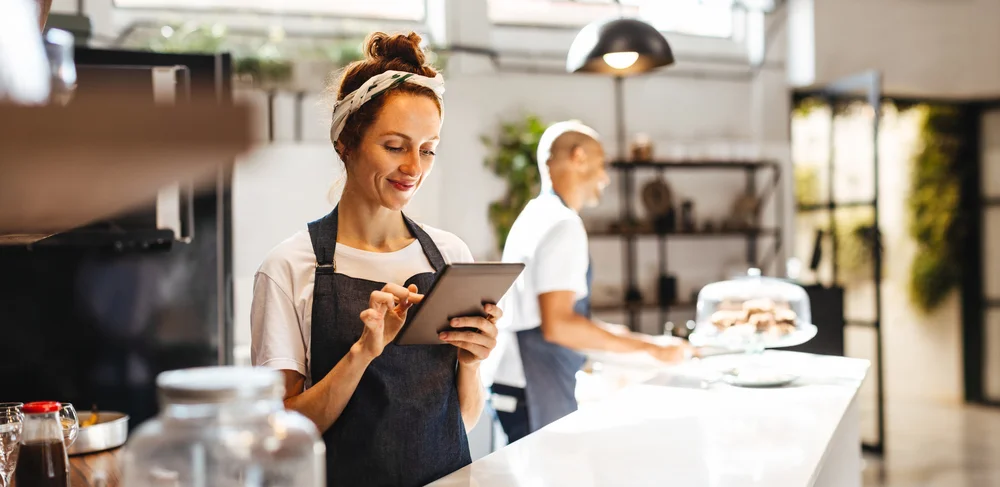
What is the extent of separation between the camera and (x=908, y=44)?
6.27m

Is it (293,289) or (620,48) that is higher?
(620,48)

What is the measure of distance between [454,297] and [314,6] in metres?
4.21

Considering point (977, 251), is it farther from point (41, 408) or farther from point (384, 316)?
point (41, 408)

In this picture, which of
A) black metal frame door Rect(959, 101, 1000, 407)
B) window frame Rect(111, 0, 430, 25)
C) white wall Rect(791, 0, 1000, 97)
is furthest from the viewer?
black metal frame door Rect(959, 101, 1000, 407)

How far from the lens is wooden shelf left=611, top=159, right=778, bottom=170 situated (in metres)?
5.63

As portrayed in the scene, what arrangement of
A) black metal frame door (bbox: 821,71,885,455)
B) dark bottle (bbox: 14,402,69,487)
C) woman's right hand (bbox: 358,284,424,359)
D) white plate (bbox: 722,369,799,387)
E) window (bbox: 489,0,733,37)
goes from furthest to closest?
1. window (bbox: 489,0,733,37)
2. black metal frame door (bbox: 821,71,885,455)
3. white plate (bbox: 722,369,799,387)
4. woman's right hand (bbox: 358,284,424,359)
5. dark bottle (bbox: 14,402,69,487)

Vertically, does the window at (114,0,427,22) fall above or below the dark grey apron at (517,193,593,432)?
above

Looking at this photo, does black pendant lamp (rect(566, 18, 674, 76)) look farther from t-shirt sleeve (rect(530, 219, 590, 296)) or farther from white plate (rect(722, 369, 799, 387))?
white plate (rect(722, 369, 799, 387))

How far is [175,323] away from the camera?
2.98m

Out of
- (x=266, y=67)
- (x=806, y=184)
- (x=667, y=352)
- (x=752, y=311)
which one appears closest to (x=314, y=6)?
(x=266, y=67)

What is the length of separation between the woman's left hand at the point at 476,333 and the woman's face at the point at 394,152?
0.90 feet

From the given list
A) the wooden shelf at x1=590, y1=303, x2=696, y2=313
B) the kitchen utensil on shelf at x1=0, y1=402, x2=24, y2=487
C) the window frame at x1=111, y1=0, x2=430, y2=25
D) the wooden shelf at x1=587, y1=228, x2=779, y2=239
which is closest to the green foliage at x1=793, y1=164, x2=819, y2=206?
the wooden shelf at x1=587, y1=228, x2=779, y2=239

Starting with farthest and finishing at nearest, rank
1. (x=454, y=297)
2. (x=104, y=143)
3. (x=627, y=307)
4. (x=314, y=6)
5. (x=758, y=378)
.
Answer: (x=627, y=307), (x=314, y=6), (x=758, y=378), (x=454, y=297), (x=104, y=143)

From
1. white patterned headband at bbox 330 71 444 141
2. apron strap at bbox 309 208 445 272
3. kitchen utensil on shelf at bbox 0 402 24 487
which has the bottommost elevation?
kitchen utensil on shelf at bbox 0 402 24 487
